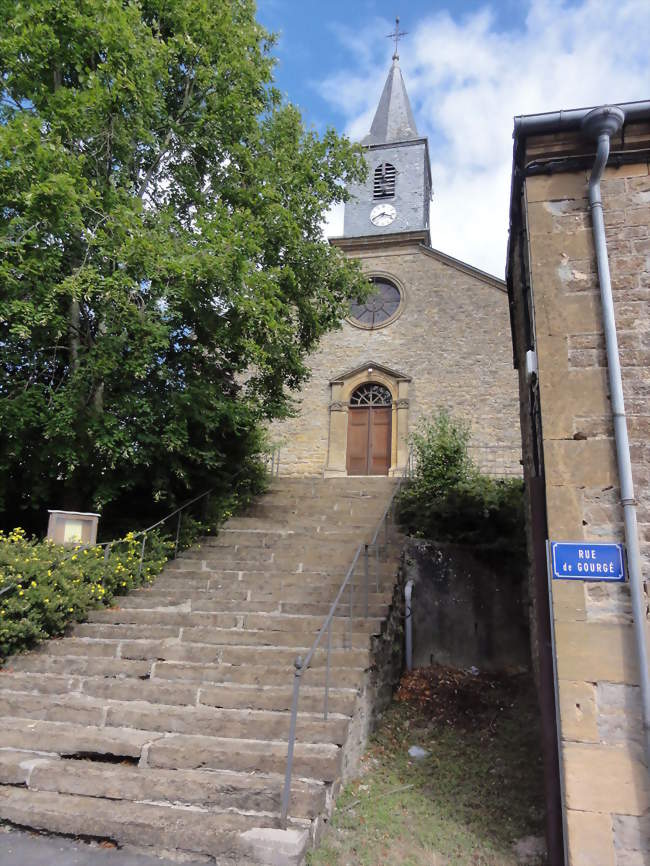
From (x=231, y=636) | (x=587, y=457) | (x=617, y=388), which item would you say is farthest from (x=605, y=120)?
(x=231, y=636)

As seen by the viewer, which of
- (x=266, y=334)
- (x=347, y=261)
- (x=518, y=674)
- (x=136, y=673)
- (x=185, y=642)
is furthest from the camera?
(x=347, y=261)

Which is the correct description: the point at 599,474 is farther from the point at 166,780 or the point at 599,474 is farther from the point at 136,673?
the point at 136,673

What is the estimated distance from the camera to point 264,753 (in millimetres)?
4355

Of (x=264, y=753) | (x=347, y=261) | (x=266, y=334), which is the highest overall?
(x=347, y=261)

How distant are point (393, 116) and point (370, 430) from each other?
13434mm

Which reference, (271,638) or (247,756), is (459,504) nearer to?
(271,638)

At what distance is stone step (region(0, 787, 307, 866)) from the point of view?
357cm

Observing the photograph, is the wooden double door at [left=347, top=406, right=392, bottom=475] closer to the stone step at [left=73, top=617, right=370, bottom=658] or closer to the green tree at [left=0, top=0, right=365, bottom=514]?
the green tree at [left=0, top=0, right=365, bottom=514]

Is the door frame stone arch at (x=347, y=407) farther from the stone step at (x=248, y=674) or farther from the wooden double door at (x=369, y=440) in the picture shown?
the stone step at (x=248, y=674)

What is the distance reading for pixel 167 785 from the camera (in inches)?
160

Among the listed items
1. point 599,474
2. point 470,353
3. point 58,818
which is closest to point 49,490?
point 58,818

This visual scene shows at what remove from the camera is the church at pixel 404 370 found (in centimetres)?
1603

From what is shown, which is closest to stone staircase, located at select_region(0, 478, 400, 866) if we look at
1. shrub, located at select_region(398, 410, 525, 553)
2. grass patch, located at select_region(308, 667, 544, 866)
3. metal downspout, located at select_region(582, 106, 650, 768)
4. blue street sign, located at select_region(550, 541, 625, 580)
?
grass patch, located at select_region(308, 667, 544, 866)

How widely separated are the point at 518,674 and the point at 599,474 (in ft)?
13.5
